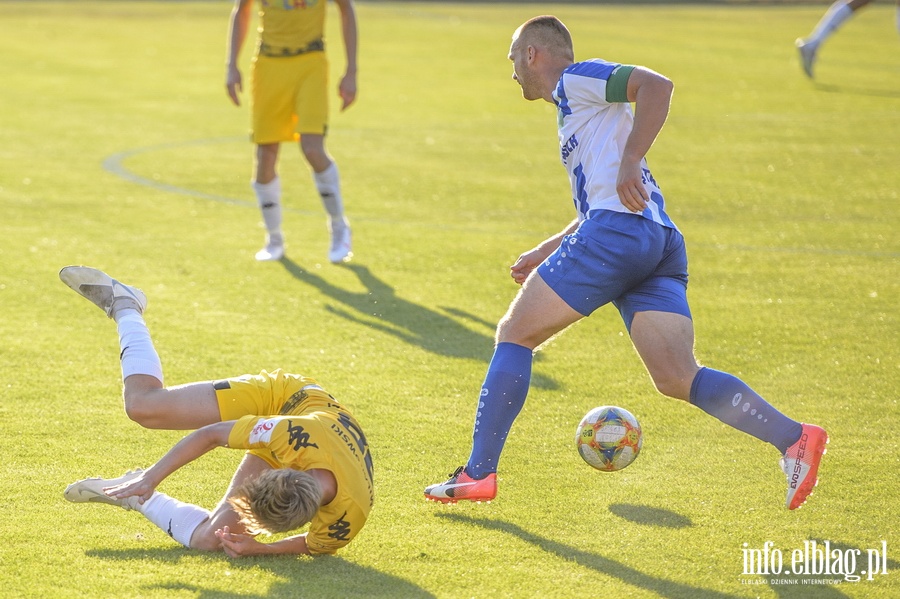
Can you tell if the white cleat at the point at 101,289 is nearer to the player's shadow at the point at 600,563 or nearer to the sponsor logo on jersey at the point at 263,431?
the sponsor logo on jersey at the point at 263,431

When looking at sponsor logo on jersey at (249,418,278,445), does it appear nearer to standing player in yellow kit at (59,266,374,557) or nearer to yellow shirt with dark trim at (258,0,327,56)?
standing player in yellow kit at (59,266,374,557)

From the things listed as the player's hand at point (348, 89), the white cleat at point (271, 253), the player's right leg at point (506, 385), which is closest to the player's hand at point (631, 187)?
the player's right leg at point (506, 385)

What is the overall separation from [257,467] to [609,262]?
158 centimetres

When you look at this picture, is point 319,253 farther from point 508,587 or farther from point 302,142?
point 508,587

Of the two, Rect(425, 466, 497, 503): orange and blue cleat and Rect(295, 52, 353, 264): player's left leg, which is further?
Rect(295, 52, 353, 264): player's left leg

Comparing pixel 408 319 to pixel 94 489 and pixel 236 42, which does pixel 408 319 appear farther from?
pixel 94 489

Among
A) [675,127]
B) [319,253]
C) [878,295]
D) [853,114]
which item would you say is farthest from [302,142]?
[853,114]

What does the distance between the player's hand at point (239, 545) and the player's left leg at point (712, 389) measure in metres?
1.71

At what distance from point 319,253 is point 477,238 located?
1.40 metres

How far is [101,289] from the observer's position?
17.8 feet

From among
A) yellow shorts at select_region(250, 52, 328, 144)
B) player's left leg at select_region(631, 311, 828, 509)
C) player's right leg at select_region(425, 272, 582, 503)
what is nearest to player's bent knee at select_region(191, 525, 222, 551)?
player's right leg at select_region(425, 272, 582, 503)

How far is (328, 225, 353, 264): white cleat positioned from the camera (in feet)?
30.4

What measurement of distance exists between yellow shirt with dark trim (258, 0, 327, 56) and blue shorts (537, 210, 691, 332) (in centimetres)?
507

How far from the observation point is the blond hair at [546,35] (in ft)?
16.1
